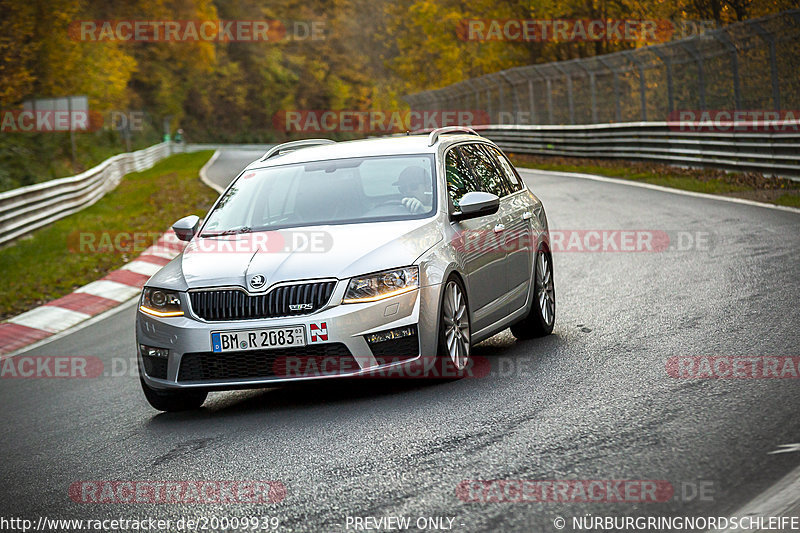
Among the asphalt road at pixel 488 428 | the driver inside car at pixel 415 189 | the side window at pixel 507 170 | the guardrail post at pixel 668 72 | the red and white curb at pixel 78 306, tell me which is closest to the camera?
the asphalt road at pixel 488 428

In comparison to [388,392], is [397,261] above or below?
above

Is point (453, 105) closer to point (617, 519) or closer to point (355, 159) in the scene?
point (355, 159)

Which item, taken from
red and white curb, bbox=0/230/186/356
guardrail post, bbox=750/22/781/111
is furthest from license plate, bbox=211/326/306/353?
guardrail post, bbox=750/22/781/111

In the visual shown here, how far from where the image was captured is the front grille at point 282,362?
22.2 feet

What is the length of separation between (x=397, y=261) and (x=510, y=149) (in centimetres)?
3439

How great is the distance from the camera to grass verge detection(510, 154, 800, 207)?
18422 mm

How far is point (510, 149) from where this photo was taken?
134ft

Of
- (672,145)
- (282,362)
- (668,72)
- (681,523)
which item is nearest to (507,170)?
(282,362)

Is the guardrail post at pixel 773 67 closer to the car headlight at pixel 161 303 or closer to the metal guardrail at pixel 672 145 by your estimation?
the metal guardrail at pixel 672 145

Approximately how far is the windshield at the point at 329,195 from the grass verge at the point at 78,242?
7.11m

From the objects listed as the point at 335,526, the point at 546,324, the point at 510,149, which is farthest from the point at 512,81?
the point at 335,526

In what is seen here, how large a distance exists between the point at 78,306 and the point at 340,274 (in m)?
8.61

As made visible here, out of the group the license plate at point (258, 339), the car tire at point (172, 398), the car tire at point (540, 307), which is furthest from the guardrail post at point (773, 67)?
the license plate at point (258, 339)

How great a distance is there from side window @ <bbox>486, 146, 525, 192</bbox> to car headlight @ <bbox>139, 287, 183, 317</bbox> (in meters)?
3.25
